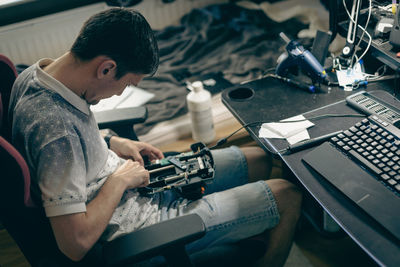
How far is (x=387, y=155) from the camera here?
0.92m

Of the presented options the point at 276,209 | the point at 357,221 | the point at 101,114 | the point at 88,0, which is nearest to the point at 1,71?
the point at 101,114

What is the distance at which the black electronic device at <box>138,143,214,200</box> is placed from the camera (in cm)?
104

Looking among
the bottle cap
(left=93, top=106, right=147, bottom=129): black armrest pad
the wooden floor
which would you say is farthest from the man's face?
the wooden floor

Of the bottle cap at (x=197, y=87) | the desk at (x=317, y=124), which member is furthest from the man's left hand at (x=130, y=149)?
the bottle cap at (x=197, y=87)

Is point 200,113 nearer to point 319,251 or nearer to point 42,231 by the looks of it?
point 319,251

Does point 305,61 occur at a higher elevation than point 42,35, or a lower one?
higher

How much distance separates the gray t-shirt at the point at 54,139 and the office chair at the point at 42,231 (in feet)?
0.14

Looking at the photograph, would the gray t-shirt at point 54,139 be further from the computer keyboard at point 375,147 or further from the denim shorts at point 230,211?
the computer keyboard at point 375,147

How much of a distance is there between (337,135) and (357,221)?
28 centimetres

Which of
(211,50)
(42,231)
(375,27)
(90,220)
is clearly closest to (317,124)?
(375,27)

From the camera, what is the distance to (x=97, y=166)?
94 centimetres

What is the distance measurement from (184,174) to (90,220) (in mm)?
317

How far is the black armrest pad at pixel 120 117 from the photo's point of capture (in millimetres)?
1189

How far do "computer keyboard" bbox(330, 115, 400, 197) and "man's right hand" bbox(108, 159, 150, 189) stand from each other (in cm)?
55
